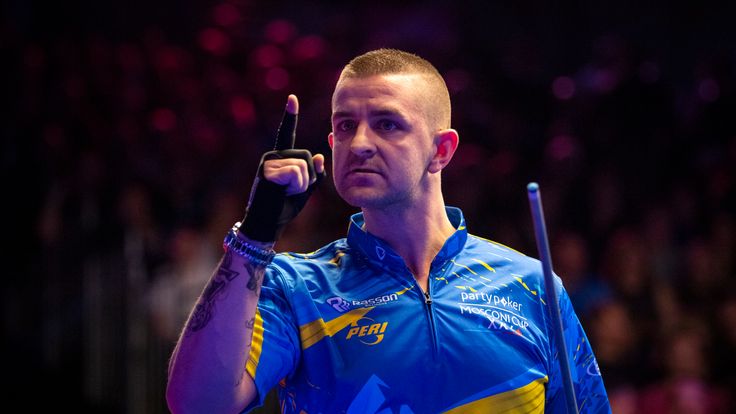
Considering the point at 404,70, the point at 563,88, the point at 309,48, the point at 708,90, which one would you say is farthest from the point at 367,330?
the point at 309,48

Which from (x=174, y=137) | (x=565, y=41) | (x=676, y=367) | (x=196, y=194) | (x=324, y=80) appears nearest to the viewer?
(x=676, y=367)

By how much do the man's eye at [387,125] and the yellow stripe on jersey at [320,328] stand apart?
0.51m

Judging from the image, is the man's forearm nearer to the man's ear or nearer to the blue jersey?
the blue jersey

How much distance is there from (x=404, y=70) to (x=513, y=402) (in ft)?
3.16

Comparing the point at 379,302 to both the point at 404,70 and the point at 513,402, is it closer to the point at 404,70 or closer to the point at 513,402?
the point at 513,402

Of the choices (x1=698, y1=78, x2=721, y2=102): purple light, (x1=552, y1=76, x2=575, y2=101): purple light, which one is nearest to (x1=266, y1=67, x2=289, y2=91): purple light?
(x1=552, y1=76, x2=575, y2=101): purple light

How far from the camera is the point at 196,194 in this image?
6480mm

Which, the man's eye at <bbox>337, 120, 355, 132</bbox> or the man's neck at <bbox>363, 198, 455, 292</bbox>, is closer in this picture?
the man's eye at <bbox>337, 120, 355, 132</bbox>

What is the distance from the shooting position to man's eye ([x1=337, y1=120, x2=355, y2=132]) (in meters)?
2.65

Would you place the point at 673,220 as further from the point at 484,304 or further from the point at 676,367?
the point at 484,304

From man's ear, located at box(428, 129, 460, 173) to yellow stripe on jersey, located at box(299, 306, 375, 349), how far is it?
1.71 feet

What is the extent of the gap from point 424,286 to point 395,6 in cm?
755

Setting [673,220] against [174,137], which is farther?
[174,137]

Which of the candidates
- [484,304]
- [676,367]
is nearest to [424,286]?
[484,304]
